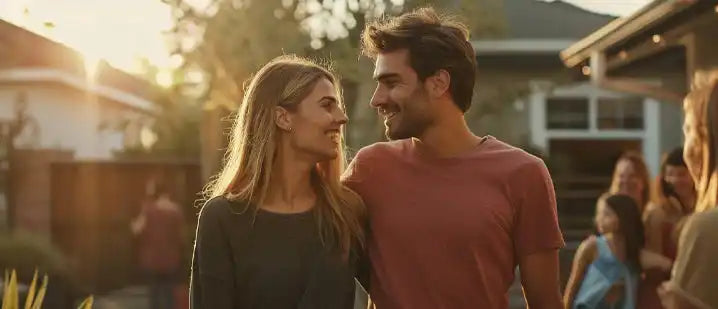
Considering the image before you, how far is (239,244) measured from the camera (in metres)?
3.51

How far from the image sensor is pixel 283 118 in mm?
3674

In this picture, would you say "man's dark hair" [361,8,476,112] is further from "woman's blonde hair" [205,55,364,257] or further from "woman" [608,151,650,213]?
"woman" [608,151,650,213]

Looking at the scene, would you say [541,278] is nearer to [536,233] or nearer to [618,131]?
[536,233]

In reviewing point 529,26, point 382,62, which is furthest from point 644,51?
point 529,26

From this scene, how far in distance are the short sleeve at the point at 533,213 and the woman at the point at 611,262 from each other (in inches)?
105

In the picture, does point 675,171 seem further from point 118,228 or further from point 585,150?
point 585,150

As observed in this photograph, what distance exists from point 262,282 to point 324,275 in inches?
6.5

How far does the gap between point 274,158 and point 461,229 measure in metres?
0.55

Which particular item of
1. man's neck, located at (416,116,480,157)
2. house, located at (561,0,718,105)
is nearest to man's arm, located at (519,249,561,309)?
man's neck, located at (416,116,480,157)

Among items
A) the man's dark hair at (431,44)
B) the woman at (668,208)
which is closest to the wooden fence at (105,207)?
the woman at (668,208)

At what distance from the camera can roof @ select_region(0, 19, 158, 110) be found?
62.4 feet

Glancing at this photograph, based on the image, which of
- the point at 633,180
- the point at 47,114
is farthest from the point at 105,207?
the point at 633,180

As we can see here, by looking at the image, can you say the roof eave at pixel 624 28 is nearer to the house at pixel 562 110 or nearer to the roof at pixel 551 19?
the house at pixel 562 110

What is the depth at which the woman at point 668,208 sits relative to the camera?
6682 millimetres
